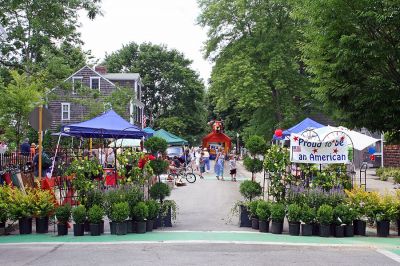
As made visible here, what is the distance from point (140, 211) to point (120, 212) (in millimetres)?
506

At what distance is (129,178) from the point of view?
41.0ft

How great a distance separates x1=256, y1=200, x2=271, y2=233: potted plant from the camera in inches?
472

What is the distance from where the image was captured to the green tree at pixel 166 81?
68.8 meters

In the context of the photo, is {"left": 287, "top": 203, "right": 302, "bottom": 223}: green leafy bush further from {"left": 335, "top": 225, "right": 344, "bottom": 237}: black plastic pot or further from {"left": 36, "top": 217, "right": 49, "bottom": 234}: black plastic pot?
{"left": 36, "top": 217, "right": 49, "bottom": 234}: black plastic pot

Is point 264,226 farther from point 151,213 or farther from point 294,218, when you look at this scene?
point 151,213

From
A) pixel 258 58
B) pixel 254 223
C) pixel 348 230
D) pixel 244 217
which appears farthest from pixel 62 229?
pixel 258 58

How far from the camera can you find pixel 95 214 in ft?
36.9

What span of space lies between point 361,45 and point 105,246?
7.18 metres

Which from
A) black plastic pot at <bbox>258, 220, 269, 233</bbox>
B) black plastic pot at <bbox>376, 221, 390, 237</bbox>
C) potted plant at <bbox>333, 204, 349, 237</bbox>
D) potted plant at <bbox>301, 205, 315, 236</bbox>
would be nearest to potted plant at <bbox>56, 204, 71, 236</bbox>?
black plastic pot at <bbox>258, 220, 269, 233</bbox>

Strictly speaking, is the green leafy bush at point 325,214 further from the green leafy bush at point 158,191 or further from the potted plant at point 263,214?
the green leafy bush at point 158,191

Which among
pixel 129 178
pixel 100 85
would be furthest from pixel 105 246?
pixel 100 85

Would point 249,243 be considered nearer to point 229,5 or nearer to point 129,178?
point 129,178

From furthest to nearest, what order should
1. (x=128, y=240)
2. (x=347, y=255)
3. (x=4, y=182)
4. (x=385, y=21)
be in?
(x=4, y=182) → (x=385, y=21) → (x=128, y=240) → (x=347, y=255)

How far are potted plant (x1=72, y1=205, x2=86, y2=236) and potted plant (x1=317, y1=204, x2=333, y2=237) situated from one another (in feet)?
17.0
